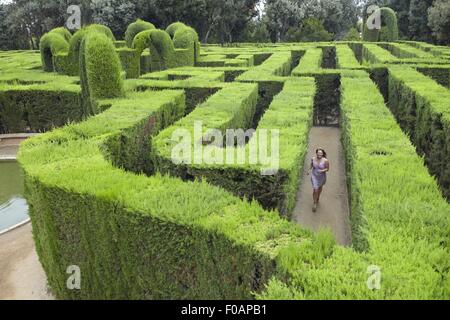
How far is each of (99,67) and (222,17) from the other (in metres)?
34.4

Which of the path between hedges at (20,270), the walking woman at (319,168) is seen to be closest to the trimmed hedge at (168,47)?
the path between hedges at (20,270)

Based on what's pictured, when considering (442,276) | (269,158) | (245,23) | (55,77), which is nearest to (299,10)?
(245,23)

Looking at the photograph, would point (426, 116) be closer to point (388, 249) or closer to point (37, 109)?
point (388, 249)

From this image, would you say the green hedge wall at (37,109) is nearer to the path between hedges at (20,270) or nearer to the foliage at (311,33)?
the path between hedges at (20,270)

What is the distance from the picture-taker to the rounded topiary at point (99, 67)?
11875mm

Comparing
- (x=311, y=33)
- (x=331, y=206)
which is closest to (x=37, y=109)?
(x=331, y=206)

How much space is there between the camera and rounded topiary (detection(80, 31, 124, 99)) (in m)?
11.9

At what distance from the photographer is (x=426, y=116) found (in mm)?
10781

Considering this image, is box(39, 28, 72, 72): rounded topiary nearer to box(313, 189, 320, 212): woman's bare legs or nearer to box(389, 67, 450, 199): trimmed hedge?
box(389, 67, 450, 199): trimmed hedge

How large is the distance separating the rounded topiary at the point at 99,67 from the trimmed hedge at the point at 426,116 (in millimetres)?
8328
